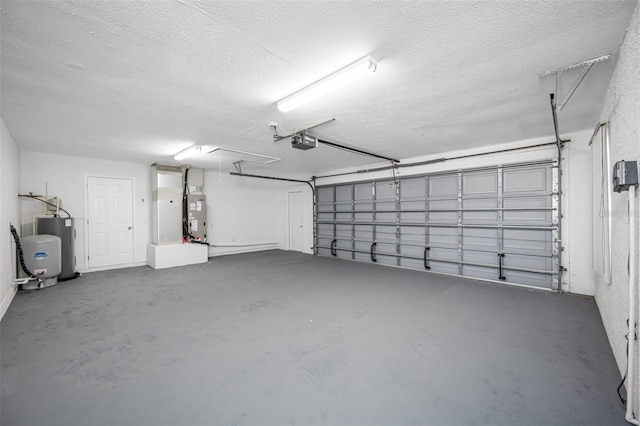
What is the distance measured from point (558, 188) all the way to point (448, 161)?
6.18ft

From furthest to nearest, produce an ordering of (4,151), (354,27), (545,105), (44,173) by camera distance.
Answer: (44,173)
(4,151)
(545,105)
(354,27)

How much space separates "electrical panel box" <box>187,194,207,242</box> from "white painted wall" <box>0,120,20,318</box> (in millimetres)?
3034

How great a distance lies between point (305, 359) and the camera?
2.32 metres

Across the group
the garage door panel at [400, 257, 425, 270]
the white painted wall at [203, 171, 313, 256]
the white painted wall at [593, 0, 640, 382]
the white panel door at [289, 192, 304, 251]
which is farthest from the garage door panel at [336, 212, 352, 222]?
the white painted wall at [593, 0, 640, 382]

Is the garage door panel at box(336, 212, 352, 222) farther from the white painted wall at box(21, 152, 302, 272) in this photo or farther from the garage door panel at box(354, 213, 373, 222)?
the white painted wall at box(21, 152, 302, 272)

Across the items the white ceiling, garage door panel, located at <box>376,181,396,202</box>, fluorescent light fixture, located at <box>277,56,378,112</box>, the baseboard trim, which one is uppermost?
the white ceiling

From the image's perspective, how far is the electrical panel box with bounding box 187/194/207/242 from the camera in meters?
6.95

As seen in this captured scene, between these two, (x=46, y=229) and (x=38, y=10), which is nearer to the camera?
(x=38, y=10)

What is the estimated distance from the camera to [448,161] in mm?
5605

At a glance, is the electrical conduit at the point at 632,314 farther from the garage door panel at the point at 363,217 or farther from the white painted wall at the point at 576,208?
the garage door panel at the point at 363,217

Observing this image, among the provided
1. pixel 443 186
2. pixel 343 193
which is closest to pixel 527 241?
pixel 443 186

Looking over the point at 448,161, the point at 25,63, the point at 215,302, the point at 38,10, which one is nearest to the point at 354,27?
the point at 38,10

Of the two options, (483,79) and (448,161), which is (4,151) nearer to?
(483,79)

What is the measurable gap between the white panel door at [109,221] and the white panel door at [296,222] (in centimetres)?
469
